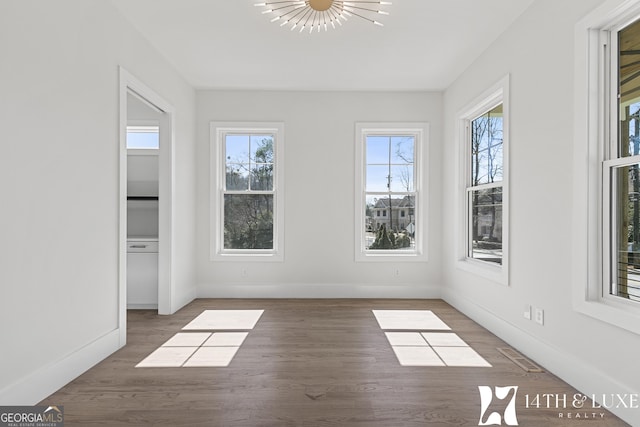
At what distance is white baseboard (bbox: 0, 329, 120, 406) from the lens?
2.01 m

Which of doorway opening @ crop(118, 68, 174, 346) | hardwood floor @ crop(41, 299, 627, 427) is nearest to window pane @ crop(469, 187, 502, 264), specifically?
hardwood floor @ crop(41, 299, 627, 427)

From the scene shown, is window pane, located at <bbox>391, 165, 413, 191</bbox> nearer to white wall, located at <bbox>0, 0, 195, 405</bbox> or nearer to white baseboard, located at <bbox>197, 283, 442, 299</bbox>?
white baseboard, located at <bbox>197, 283, 442, 299</bbox>

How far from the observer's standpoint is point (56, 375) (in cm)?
232

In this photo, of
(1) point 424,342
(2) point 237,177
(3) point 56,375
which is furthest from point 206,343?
(2) point 237,177

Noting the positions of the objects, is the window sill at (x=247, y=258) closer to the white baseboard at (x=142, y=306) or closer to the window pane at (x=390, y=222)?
the white baseboard at (x=142, y=306)

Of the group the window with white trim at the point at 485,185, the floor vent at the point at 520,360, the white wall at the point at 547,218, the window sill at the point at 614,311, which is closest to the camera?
the window sill at the point at 614,311

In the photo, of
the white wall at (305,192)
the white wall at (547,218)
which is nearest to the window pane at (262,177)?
the white wall at (305,192)

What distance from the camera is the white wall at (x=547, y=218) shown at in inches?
88.4

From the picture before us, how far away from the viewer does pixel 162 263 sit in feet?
13.5

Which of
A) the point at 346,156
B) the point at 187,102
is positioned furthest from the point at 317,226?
the point at 187,102

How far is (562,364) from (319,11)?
3.24 metres

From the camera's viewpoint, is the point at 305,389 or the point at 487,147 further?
the point at 487,147

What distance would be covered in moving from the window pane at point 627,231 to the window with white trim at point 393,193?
281 centimetres

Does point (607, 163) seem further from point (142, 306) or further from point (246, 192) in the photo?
point (142, 306)
